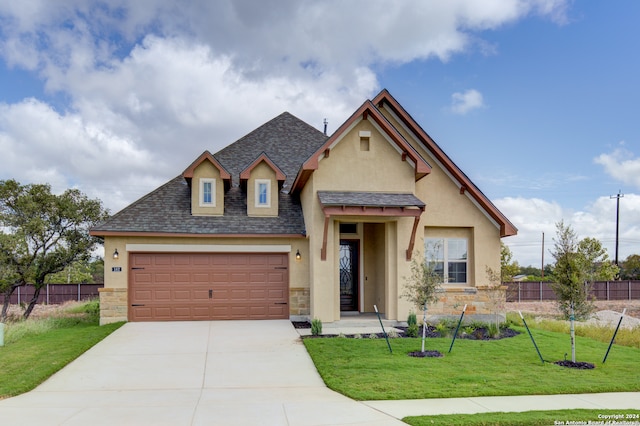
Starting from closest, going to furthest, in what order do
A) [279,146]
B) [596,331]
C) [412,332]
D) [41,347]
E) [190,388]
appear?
[190,388] → [41,347] → [412,332] → [596,331] → [279,146]

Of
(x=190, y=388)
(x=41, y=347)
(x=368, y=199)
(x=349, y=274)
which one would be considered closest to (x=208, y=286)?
(x=349, y=274)

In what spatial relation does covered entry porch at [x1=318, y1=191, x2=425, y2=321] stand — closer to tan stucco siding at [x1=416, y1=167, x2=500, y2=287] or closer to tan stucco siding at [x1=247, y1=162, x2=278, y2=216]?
tan stucco siding at [x1=416, y1=167, x2=500, y2=287]

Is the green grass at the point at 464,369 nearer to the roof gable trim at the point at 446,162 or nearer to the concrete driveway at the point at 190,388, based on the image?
the concrete driveway at the point at 190,388

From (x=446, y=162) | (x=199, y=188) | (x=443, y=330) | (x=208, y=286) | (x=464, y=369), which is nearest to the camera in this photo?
(x=464, y=369)

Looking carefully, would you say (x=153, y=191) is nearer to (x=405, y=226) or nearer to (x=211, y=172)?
(x=211, y=172)

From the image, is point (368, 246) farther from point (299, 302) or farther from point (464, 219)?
point (464, 219)

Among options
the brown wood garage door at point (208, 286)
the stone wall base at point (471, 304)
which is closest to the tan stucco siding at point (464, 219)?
the stone wall base at point (471, 304)

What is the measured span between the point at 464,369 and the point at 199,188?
34.1 ft

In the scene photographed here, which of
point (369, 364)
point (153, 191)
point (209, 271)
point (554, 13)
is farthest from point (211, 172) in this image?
point (554, 13)

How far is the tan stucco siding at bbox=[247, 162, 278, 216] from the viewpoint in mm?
16094

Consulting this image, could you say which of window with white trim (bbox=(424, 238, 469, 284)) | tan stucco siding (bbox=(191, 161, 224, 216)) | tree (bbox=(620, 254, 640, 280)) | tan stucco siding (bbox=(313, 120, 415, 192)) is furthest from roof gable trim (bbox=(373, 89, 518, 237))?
tree (bbox=(620, 254, 640, 280))

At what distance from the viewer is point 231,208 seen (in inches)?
640

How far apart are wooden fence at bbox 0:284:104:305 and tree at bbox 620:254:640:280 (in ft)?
157

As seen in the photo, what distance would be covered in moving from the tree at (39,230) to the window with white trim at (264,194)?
647 centimetres
